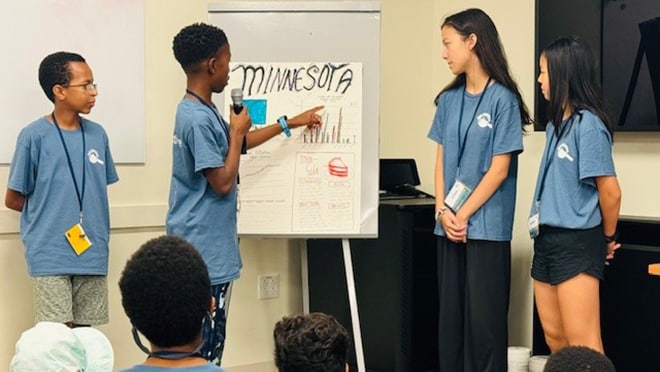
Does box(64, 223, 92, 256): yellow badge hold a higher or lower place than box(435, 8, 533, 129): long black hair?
lower

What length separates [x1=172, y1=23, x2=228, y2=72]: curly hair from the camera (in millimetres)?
2607

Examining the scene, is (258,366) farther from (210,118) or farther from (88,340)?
(88,340)

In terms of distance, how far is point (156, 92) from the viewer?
367 cm

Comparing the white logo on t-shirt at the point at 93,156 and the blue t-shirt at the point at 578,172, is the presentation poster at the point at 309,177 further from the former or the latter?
the blue t-shirt at the point at 578,172

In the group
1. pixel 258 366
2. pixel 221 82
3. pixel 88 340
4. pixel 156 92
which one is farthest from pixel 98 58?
pixel 88 340

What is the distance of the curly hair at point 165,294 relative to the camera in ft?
4.51

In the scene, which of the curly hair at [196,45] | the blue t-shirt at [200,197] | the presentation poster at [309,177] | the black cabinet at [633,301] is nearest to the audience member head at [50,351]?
the blue t-shirt at [200,197]

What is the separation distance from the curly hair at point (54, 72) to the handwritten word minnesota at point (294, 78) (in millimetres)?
691

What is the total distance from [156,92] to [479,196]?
156cm

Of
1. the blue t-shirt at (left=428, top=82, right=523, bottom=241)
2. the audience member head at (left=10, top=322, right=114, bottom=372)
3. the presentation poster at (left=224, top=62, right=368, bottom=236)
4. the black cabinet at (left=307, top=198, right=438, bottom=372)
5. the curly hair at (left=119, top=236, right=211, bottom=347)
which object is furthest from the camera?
the black cabinet at (left=307, top=198, right=438, bottom=372)

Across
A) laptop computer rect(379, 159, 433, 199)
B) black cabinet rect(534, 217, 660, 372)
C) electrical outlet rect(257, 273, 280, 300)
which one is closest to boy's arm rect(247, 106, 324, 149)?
laptop computer rect(379, 159, 433, 199)

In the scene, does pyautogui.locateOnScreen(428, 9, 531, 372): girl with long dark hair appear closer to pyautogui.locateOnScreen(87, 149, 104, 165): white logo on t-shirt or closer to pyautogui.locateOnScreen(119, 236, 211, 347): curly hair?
pyautogui.locateOnScreen(87, 149, 104, 165): white logo on t-shirt

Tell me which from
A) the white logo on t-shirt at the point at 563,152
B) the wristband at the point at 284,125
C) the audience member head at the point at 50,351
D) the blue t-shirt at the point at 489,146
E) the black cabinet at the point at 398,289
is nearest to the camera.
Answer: the audience member head at the point at 50,351

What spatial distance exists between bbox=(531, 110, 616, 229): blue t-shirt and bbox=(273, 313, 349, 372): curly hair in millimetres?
1222
